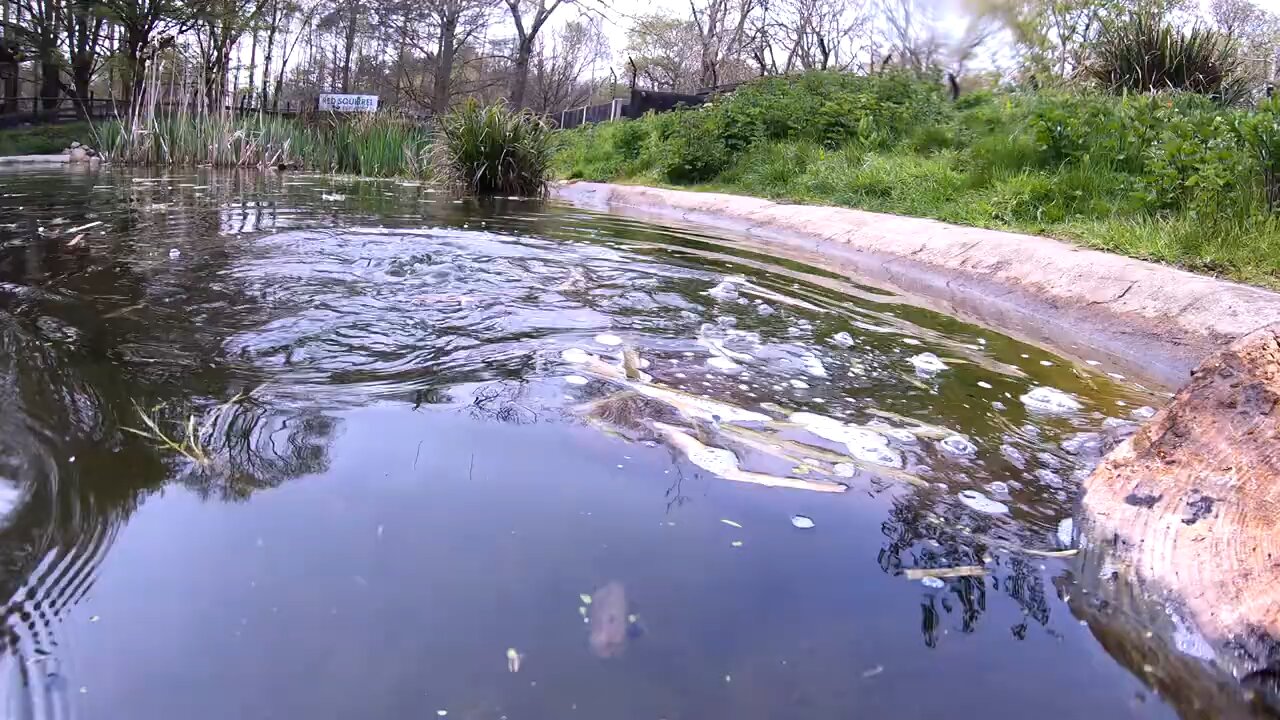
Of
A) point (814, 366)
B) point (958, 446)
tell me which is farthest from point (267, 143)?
point (958, 446)

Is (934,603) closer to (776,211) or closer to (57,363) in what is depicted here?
(57,363)

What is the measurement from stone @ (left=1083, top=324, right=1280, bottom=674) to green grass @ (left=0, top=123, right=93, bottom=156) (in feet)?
66.2

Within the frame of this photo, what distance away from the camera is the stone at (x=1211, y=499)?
4.33 feet

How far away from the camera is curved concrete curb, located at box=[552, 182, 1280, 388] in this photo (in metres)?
3.19

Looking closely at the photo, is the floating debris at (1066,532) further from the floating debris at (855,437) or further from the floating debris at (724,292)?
the floating debris at (724,292)

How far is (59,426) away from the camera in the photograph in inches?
71.6

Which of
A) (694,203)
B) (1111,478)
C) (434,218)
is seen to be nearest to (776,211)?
(694,203)

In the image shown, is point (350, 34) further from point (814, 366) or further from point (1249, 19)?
point (814, 366)

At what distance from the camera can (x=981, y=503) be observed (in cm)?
179

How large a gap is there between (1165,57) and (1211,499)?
7.68 m

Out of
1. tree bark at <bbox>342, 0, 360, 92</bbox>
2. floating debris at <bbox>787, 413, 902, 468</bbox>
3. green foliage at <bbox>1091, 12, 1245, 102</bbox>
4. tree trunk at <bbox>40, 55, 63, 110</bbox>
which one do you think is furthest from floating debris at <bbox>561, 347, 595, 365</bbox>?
tree trunk at <bbox>40, 55, 63, 110</bbox>

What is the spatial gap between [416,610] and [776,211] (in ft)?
21.5

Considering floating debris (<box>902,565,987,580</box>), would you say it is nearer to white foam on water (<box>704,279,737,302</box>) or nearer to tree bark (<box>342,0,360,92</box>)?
white foam on water (<box>704,279,737,302</box>)

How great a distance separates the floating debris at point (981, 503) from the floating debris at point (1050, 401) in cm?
81
